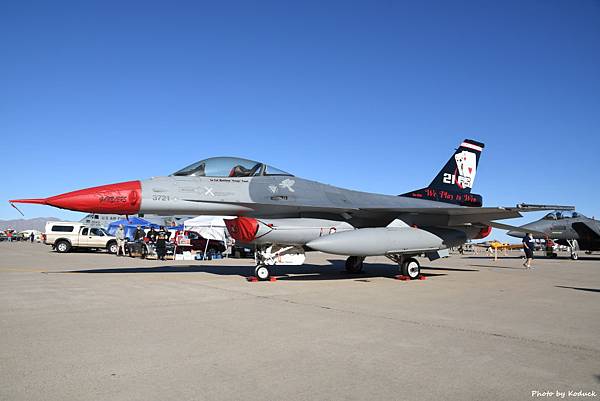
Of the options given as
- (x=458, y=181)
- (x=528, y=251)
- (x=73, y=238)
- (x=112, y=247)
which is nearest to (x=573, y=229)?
(x=528, y=251)

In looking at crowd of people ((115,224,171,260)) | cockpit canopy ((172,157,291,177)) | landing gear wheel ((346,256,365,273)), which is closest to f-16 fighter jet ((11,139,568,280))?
cockpit canopy ((172,157,291,177))

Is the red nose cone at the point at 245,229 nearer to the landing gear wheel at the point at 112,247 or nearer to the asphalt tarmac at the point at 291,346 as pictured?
the asphalt tarmac at the point at 291,346

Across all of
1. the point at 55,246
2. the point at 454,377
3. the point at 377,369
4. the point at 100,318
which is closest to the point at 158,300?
the point at 100,318

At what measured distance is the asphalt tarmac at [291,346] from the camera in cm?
308

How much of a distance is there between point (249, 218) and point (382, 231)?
3189mm

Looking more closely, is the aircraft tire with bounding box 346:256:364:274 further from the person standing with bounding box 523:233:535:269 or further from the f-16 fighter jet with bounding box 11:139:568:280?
the person standing with bounding box 523:233:535:269

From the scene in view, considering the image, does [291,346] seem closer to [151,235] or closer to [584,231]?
[151,235]

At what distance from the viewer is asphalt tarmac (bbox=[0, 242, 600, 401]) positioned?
3.08 metres

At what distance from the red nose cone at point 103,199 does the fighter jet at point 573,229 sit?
2027cm

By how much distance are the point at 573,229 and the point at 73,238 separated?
28.8 m

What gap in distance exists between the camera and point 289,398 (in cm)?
289

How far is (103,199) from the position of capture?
9.23 m

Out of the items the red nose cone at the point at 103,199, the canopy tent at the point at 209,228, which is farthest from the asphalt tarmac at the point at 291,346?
the canopy tent at the point at 209,228

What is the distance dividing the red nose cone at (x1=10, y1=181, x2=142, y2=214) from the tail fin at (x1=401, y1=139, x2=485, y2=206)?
339 inches
